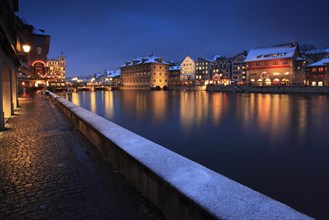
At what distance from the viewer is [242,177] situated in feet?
30.2

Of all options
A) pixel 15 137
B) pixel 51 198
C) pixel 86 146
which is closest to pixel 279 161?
pixel 86 146

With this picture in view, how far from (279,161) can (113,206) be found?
357 inches

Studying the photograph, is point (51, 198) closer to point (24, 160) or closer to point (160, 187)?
point (160, 187)

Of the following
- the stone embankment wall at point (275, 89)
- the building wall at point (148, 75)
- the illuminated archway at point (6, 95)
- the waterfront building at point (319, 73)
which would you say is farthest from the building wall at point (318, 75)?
the illuminated archway at point (6, 95)

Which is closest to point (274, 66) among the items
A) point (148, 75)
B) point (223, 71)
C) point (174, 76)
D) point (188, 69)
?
point (223, 71)

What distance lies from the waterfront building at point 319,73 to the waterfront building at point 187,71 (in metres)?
45.4

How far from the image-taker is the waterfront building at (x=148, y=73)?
10794 centimetres

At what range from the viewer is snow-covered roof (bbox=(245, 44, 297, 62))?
79213 millimetres

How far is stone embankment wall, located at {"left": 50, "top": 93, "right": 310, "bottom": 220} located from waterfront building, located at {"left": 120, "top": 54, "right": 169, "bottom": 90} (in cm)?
10347

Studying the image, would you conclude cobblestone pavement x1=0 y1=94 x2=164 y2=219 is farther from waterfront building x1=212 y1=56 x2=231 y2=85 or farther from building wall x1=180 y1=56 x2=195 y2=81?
building wall x1=180 y1=56 x2=195 y2=81

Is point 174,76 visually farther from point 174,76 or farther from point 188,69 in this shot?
point 188,69

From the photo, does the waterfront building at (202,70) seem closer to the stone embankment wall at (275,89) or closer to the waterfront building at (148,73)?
the waterfront building at (148,73)

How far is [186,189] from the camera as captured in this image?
324 cm

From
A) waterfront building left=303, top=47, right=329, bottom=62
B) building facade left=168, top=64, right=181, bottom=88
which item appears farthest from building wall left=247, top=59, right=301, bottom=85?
building facade left=168, top=64, right=181, bottom=88
